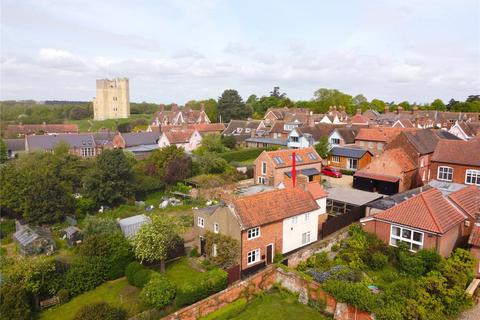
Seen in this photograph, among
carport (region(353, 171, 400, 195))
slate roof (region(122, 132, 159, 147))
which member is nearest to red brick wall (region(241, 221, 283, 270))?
carport (region(353, 171, 400, 195))

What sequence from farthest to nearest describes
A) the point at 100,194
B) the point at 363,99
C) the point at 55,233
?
the point at 363,99
the point at 100,194
the point at 55,233

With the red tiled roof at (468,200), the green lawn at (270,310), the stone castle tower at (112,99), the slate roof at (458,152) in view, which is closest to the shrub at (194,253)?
the green lawn at (270,310)

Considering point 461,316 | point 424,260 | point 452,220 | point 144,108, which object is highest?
point 144,108

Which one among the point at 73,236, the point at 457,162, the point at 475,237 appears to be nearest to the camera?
the point at 475,237

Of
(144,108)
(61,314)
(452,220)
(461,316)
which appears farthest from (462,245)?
(144,108)

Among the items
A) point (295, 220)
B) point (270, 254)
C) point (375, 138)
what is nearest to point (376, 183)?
point (375, 138)

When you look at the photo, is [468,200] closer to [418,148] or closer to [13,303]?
[418,148]

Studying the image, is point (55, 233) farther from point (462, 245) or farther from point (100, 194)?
point (462, 245)
